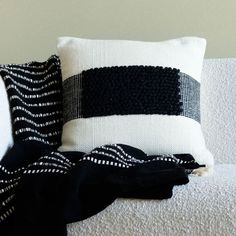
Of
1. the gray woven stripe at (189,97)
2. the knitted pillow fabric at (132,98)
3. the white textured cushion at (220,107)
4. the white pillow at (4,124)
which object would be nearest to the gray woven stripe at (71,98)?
the knitted pillow fabric at (132,98)

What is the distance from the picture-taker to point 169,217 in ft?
3.01

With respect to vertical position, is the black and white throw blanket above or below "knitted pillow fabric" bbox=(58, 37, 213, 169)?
below

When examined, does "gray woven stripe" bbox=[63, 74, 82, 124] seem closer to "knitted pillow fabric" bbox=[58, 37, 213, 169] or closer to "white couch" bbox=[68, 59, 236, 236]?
"knitted pillow fabric" bbox=[58, 37, 213, 169]

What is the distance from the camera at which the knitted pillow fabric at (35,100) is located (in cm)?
128

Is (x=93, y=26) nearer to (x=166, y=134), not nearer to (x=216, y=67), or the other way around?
(x=216, y=67)

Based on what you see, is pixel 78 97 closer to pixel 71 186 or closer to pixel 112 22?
pixel 71 186

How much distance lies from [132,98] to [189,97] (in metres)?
0.17

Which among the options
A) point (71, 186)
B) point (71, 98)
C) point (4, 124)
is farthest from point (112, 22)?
point (71, 186)

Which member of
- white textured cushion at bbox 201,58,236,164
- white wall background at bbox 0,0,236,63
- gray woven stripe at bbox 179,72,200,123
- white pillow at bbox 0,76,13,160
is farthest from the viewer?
white wall background at bbox 0,0,236,63

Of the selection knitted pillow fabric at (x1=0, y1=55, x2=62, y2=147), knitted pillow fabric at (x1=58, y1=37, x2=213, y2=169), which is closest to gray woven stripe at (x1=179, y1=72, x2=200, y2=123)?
knitted pillow fabric at (x1=58, y1=37, x2=213, y2=169)

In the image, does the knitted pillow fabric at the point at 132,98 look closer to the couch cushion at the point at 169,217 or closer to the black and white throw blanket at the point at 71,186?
the black and white throw blanket at the point at 71,186

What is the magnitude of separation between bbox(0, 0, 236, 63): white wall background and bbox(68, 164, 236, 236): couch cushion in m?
0.86

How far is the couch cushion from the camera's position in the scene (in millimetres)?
908

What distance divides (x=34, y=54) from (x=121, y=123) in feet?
2.11
